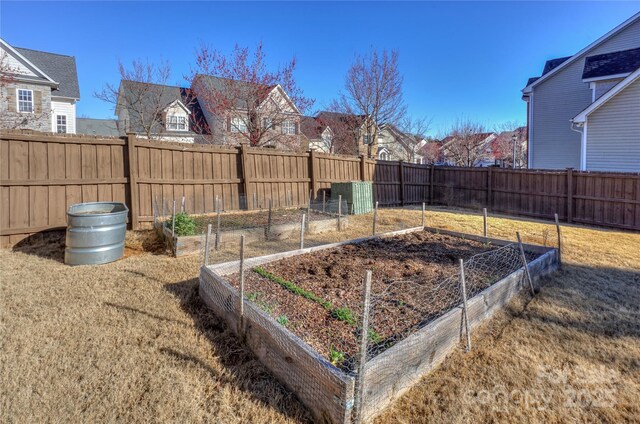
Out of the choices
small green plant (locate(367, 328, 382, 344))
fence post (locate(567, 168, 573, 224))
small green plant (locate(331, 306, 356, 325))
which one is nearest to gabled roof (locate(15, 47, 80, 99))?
small green plant (locate(331, 306, 356, 325))

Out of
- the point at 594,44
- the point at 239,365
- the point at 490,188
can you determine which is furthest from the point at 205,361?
the point at 594,44

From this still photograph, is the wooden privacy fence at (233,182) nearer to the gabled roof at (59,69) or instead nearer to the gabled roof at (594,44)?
the gabled roof at (594,44)

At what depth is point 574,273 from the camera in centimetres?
538

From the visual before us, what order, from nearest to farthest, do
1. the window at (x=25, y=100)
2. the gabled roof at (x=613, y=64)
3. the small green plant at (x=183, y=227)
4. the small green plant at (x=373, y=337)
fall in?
the small green plant at (x=373, y=337), the small green plant at (x=183, y=227), the gabled roof at (x=613, y=64), the window at (x=25, y=100)

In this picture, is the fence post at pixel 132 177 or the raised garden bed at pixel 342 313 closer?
the raised garden bed at pixel 342 313

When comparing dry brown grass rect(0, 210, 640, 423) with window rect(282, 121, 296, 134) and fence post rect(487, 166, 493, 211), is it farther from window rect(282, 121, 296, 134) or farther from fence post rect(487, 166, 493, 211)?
window rect(282, 121, 296, 134)

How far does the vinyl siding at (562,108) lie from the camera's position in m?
14.7

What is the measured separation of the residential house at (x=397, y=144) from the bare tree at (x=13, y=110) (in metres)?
19.5

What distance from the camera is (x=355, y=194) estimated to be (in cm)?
1041

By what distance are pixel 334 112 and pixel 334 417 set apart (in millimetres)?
23191

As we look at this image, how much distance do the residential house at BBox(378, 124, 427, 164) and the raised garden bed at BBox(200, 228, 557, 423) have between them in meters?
18.5

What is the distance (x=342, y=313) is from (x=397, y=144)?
30.2m

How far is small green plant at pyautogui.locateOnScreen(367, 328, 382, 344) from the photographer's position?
2785mm

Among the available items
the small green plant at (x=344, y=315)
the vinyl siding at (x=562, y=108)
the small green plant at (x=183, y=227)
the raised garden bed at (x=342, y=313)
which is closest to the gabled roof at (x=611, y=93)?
the vinyl siding at (x=562, y=108)
